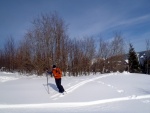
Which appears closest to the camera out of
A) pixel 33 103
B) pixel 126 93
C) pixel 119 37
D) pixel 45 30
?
pixel 33 103

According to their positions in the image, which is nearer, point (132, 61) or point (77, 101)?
point (77, 101)

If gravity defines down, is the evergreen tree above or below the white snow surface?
above

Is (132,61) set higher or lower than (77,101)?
higher

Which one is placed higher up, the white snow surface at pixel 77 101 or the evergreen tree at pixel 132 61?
the evergreen tree at pixel 132 61

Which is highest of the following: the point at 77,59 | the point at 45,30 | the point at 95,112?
the point at 45,30

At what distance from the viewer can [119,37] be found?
5391cm

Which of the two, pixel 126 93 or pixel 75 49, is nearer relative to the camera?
pixel 126 93

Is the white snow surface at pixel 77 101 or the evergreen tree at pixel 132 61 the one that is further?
the evergreen tree at pixel 132 61

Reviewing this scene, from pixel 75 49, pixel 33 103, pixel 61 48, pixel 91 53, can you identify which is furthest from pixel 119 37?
pixel 33 103

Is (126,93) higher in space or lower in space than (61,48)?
lower

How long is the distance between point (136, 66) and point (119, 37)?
1017 cm

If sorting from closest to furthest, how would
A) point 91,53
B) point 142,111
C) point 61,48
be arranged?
point 142,111 < point 61,48 < point 91,53

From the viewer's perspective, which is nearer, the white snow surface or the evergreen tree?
the white snow surface

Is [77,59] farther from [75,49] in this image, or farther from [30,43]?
[30,43]
